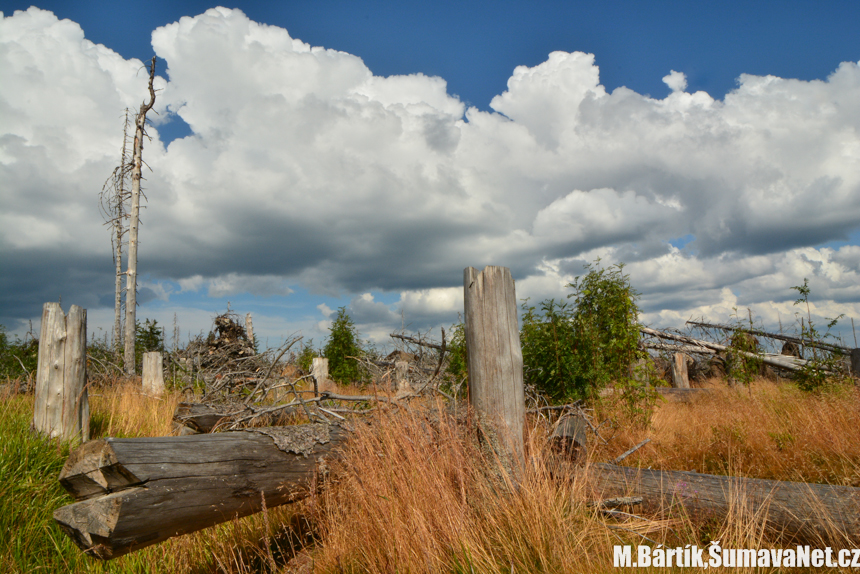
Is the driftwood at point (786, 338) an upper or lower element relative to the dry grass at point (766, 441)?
upper

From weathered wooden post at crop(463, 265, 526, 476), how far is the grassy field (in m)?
0.18

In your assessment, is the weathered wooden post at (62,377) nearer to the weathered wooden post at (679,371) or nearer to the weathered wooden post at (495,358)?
the weathered wooden post at (495,358)

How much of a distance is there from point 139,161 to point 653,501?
705 inches

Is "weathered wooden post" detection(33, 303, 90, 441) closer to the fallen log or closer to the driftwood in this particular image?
the fallen log

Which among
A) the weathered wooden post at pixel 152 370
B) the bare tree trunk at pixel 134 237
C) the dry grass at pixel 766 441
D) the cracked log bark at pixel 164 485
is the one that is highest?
the bare tree trunk at pixel 134 237

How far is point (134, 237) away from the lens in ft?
49.7

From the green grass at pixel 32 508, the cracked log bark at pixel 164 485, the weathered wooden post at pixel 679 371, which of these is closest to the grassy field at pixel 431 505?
the green grass at pixel 32 508

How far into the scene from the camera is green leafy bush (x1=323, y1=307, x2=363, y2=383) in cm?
1411

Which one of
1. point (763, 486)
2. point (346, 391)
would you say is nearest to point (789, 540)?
point (763, 486)

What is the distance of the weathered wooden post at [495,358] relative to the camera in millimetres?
3518

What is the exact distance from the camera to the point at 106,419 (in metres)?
6.40

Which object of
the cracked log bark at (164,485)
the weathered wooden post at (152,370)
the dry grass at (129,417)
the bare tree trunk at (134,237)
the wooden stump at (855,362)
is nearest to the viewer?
the cracked log bark at (164,485)

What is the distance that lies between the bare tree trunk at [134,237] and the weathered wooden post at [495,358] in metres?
13.5

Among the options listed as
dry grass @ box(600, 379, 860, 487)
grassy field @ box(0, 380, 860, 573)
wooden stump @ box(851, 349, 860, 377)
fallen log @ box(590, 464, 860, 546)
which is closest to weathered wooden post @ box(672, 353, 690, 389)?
wooden stump @ box(851, 349, 860, 377)
